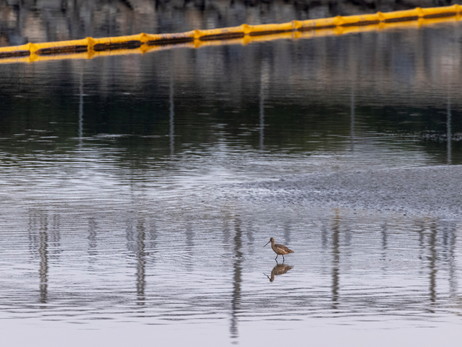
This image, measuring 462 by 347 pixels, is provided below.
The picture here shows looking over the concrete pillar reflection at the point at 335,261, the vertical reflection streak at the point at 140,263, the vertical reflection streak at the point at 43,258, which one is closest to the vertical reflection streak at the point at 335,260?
the concrete pillar reflection at the point at 335,261

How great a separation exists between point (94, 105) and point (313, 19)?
23.3 m

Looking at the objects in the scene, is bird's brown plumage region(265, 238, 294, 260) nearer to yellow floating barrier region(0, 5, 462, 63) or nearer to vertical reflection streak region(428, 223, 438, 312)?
vertical reflection streak region(428, 223, 438, 312)

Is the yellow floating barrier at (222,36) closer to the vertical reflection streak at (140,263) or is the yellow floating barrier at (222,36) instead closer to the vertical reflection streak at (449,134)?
the vertical reflection streak at (449,134)

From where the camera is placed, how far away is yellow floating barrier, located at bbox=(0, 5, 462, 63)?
36500 mm

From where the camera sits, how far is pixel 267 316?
11.0m

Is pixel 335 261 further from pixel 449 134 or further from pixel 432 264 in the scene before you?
pixel 449 134

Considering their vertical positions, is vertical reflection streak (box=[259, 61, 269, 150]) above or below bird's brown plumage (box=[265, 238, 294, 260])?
above

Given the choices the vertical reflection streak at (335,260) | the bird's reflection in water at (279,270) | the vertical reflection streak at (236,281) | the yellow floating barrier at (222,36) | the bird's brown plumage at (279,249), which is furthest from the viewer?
the yellow floating barrier at (222,36)

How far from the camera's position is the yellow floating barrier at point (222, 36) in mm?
36500

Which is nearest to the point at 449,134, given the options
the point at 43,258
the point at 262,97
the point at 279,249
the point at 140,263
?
the point at 262,97

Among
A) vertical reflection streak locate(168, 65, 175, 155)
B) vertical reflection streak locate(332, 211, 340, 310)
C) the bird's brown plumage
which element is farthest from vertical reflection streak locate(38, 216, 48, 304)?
vertical reflection streak locate(168, 65, 175, 155)

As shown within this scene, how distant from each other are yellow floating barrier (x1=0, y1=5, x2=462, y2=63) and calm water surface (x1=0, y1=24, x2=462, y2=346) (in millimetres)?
3835

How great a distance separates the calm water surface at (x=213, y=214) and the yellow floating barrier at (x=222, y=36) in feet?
12.6

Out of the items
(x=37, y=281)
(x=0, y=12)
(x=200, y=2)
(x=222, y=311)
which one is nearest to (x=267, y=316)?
(x=222, y=311)
